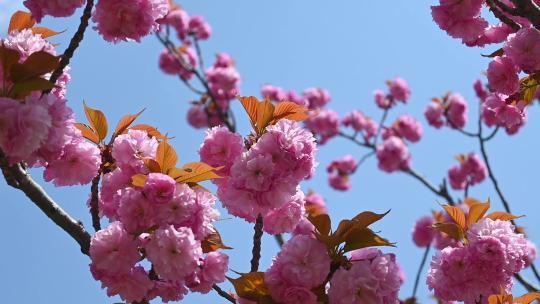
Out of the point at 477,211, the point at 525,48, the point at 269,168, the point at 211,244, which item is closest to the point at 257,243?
the point at 211,244

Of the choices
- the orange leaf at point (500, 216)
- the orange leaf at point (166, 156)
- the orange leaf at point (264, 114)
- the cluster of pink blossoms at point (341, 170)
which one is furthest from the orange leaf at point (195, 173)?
the cluster of pink blossoms at point (341, 170)

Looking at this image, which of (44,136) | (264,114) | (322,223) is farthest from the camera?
(264,114)

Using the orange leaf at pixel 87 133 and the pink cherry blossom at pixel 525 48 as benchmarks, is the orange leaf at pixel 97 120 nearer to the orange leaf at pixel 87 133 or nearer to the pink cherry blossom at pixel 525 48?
the orange leaf at pixel 87 133

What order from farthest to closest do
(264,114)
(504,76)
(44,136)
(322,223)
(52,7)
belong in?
(504,76) < (264,114) < (322,223) < (52,7) < (44,136)

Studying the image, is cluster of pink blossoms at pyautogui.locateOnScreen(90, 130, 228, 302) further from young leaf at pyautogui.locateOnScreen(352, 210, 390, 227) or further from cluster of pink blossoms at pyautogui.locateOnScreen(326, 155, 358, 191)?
cluster of pink blossoms at pyautogui.locateOnScreen(326, 155, 358, 191)

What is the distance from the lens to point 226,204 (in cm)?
211

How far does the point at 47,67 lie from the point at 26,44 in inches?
15.6

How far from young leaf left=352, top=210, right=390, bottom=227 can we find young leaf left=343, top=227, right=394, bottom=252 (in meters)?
0.02

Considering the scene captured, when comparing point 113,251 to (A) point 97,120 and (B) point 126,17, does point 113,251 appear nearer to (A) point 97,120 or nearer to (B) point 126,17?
(A) point 97,120

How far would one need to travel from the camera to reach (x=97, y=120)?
2281mm

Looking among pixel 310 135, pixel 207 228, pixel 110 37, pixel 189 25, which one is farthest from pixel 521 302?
pixel 189 25

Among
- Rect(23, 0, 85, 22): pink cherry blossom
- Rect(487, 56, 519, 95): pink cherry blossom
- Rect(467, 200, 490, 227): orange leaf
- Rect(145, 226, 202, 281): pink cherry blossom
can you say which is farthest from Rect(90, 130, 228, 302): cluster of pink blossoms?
Rect(487, 56, 519, 95): pink cherry blossom

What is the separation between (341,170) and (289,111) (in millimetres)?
8836

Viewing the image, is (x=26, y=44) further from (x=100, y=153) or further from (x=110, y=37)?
(x=100, y=153)
